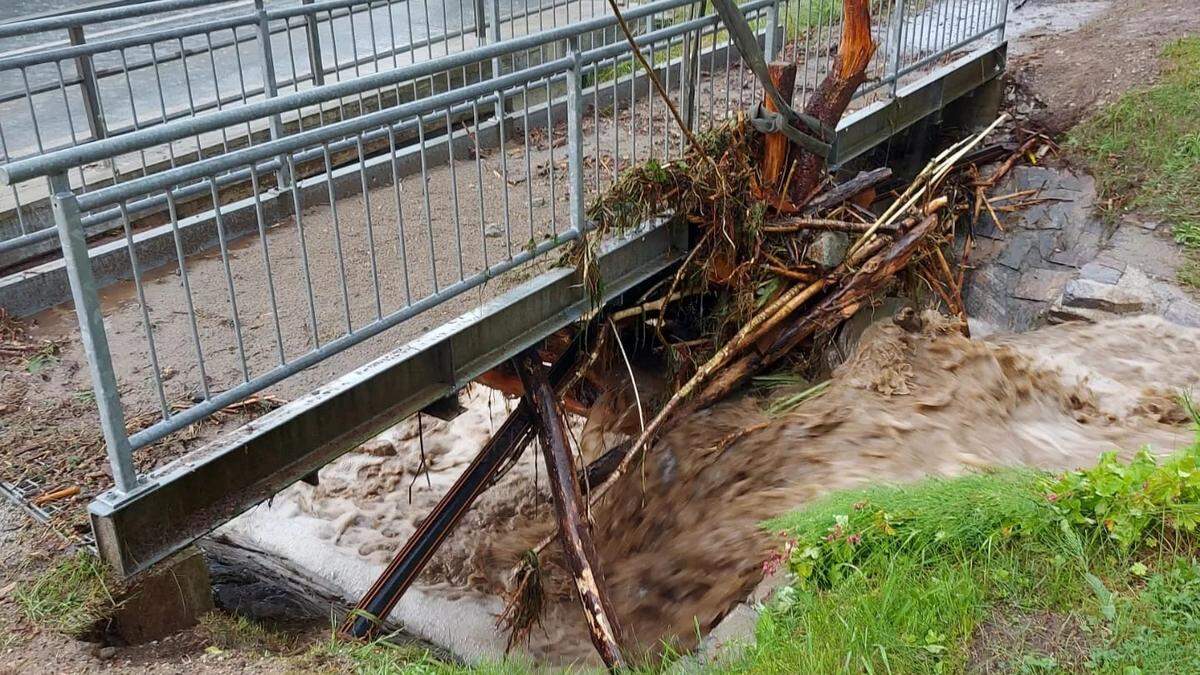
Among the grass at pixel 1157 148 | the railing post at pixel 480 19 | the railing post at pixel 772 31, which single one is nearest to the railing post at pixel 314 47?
the railing post at pixel 480 19

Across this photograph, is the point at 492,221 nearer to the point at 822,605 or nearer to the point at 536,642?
the point at 536,642

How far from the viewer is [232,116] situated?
3975 millimetres

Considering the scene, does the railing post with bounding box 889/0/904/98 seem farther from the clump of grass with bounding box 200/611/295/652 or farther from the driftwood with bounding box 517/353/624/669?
the clump of grass with bounding box 200/611/295/652

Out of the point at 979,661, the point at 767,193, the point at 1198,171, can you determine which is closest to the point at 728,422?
the point at 767,193

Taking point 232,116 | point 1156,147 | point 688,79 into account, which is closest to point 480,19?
point 688,79

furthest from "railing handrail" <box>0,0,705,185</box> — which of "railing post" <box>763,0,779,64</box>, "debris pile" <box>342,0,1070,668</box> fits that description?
"railing post" <box>763,0,779,64</box>

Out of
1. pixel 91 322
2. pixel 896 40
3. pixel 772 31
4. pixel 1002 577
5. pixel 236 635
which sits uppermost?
pixel 772 31

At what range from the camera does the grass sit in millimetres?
8555

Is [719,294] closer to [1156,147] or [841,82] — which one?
[841,82]

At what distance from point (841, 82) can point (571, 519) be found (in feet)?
11.0

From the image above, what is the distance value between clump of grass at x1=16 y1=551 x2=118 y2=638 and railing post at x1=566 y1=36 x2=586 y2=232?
2987 millimetres

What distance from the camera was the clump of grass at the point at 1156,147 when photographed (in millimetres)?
8562

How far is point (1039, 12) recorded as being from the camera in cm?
1215

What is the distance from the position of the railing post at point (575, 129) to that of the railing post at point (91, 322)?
2536mm
